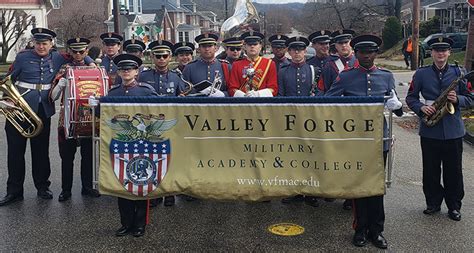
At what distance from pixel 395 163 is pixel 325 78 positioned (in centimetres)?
271

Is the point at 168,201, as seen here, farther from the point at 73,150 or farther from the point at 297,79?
the point at 297,79

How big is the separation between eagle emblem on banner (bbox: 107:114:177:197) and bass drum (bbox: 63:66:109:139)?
1.11 meters

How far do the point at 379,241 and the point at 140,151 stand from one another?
2.31 metres

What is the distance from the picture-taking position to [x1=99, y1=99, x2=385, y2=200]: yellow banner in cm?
463

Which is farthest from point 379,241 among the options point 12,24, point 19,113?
point 12,24

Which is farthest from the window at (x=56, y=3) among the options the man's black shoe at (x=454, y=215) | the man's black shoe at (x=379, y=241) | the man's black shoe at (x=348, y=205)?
the man's black shoe at (x=379, y=241)

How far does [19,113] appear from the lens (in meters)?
6.38

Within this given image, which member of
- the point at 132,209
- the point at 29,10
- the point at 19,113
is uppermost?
the point at 29,10

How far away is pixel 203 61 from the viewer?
6879 mm

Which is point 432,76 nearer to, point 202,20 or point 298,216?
point 298,216

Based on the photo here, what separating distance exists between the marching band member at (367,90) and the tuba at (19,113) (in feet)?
11.4

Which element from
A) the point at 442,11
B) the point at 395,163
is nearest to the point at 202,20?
the point at 442,11

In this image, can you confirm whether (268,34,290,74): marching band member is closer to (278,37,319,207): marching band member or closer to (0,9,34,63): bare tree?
(278,37,319,207): marching band member

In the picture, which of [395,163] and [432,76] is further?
[395,163]
